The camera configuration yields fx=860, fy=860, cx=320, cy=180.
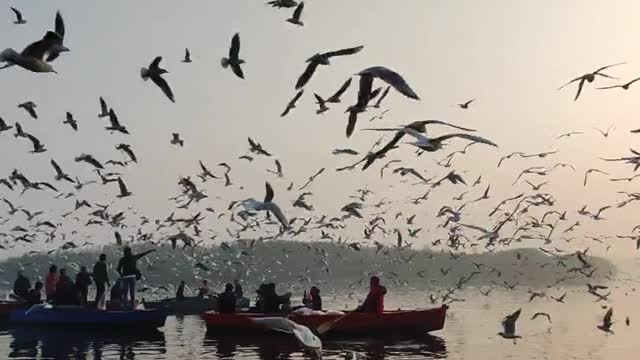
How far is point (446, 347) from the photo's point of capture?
3200cm

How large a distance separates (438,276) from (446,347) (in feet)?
535

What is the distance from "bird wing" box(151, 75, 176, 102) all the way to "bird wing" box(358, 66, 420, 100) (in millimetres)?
8191

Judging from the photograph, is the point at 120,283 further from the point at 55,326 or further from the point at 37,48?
the point at 37,48

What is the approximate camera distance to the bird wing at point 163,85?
64.8ft

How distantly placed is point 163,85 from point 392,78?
939 centimetres

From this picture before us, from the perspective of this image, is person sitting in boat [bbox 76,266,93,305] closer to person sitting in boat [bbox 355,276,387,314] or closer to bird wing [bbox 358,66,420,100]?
person sitting in boat [bbox 355,276,387,314]

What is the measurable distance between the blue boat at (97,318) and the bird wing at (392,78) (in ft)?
74.7

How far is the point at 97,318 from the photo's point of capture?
32.6 m

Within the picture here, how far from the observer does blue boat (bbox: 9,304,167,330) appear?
3259cm

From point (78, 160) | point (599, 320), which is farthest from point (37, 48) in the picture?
point (599, 320)

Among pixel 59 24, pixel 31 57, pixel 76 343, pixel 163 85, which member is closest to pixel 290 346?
pixel 76 343

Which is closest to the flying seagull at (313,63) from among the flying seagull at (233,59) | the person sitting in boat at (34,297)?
the flying seagull at (233,59)

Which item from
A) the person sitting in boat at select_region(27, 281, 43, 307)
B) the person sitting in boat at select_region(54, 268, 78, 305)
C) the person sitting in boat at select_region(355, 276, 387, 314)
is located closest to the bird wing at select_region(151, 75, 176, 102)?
the person sitting in boat at select_region(355, 276, 387, 314)

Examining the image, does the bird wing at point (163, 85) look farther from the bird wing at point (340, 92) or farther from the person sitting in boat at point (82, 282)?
the person sitting in boat at point (82, 282)
